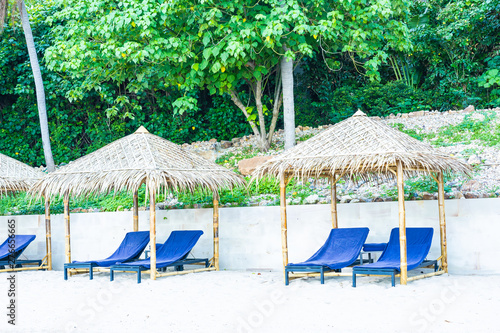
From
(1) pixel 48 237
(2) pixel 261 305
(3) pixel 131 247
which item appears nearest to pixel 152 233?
(3) pixel 131 247

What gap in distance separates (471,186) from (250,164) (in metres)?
4.01

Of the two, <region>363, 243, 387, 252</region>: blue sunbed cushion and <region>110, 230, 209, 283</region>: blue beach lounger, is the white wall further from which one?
<region>110, 230, 209, 283</region>: blue beach lounger

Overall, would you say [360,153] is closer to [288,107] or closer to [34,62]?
[288,107]

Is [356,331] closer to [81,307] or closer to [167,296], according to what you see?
[167,296]

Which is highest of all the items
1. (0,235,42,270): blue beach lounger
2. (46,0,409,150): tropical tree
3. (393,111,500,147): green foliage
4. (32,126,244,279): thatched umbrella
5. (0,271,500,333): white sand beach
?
(46,0,409,150): tropical tree

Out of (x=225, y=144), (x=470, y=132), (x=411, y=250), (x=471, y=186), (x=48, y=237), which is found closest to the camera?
(x=411, y=250)

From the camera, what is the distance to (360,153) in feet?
20.7

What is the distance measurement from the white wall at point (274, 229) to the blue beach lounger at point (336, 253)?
0.79 m

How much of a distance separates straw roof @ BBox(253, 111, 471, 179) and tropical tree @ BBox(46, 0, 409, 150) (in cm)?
228

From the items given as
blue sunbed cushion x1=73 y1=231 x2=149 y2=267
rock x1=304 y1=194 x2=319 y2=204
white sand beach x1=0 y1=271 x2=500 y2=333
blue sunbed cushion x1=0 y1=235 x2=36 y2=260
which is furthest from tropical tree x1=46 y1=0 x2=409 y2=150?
white sand beach x1=0 y1=271 x2=500 y2=333

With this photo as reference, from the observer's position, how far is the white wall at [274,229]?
23.2ft

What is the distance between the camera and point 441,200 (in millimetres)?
6965

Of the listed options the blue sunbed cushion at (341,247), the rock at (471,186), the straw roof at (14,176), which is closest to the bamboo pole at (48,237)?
the straw roof at (14,176)

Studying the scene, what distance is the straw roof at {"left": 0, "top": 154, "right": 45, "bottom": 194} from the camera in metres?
9.35
